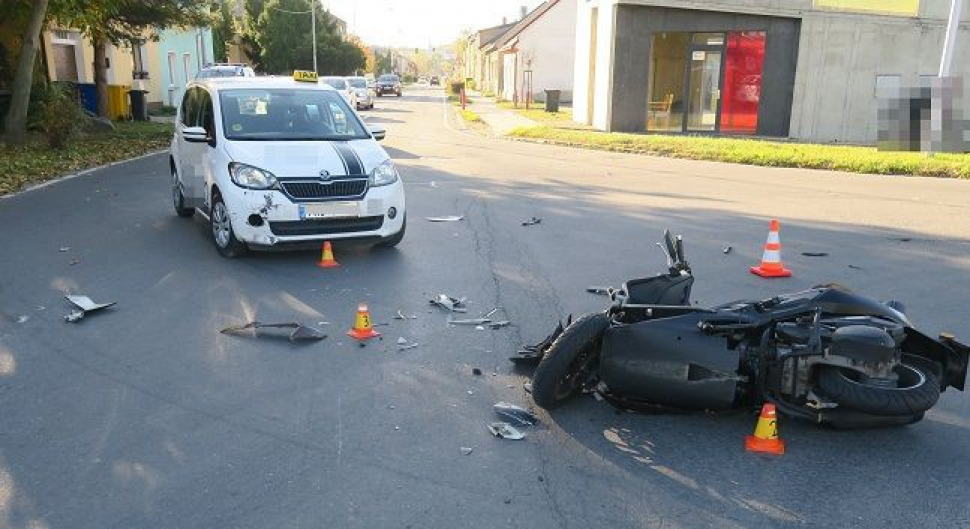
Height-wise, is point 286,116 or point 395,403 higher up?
point 286,116

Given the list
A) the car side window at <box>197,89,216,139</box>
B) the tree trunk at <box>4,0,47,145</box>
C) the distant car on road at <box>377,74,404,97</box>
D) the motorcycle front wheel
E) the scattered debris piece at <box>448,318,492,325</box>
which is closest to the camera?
the motorcycle front wheel

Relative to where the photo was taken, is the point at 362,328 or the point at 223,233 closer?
the point at 362,328

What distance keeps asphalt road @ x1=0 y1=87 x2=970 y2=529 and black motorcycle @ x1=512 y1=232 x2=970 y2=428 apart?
213 mm

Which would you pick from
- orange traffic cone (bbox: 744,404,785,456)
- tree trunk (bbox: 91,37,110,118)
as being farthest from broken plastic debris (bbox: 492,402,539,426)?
tree trunk (bbox: 91,37,110,118)

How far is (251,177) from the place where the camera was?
25.1ft

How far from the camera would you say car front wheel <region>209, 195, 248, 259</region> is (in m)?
7.84

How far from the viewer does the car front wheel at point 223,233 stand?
7.84 meters

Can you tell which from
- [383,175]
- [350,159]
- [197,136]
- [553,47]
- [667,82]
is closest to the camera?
[350,159]

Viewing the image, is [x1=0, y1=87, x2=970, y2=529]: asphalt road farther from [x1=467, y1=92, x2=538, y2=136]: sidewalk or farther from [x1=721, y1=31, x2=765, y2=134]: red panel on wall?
[x1=467, y1=92, x2=538, y2=136]: sidewalk

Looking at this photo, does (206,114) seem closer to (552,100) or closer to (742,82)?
(742,82)

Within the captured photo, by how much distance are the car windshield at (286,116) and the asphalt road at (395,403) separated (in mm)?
1369

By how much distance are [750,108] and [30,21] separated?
1994cm

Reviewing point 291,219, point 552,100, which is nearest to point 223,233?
point 291,219

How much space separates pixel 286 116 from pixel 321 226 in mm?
1768
